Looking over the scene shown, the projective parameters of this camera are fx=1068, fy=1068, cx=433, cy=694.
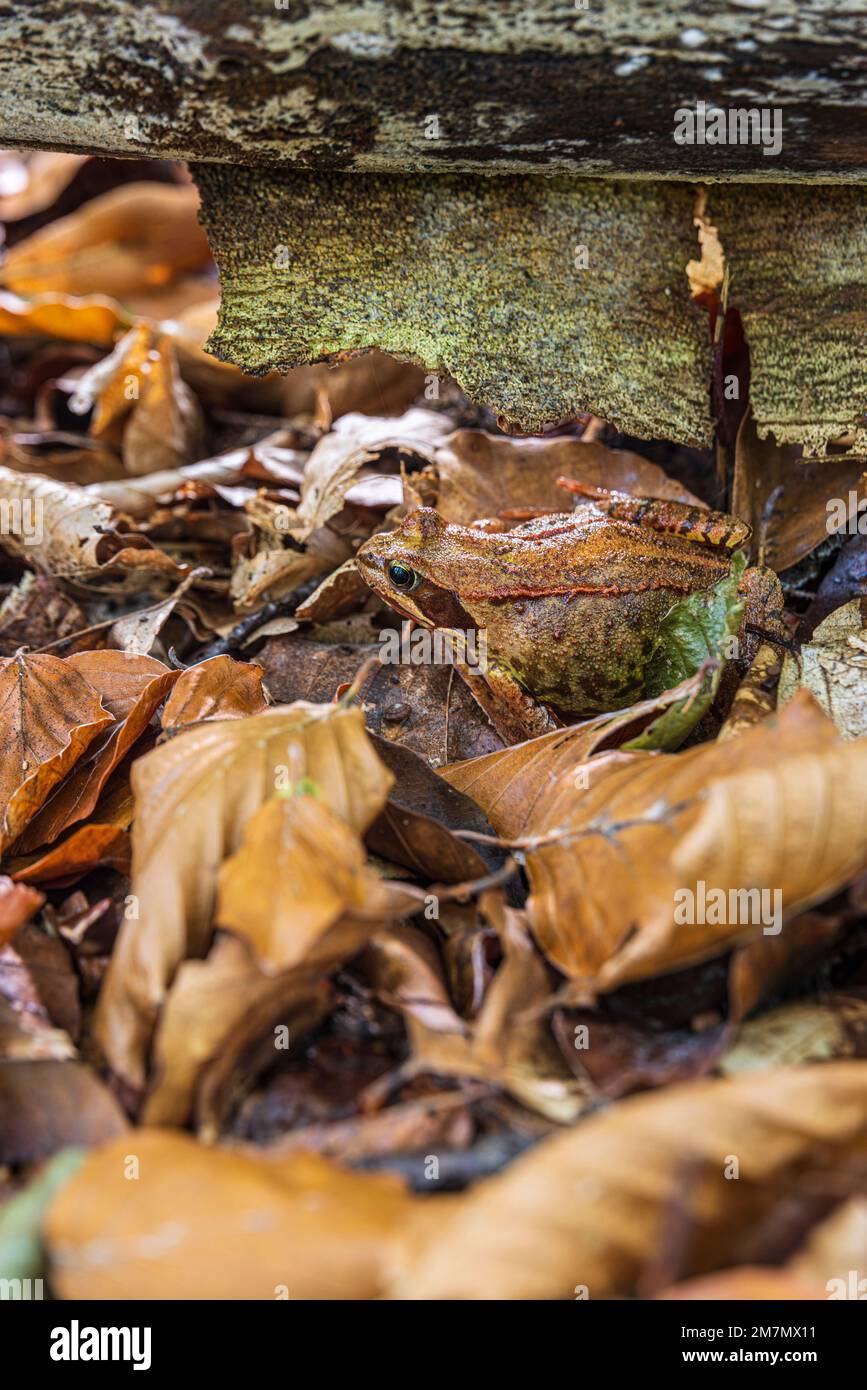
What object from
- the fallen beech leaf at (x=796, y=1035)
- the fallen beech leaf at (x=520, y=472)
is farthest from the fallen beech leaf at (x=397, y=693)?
the fallen beech leaf at (x=796, y=1035)

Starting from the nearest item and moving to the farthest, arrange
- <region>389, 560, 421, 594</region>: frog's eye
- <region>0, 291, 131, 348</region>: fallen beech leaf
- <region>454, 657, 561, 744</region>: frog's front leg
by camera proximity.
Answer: <region>454, 657, 561, 744</region>: frog's front leg
<region>389, 560, 421, 594</region>: frog's eye
<region>0, 291, 131, 348</region>: fallen beech leaf

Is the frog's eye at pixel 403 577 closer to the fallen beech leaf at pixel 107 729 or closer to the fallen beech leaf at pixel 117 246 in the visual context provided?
the fallen beech leaf at pixel 107 729

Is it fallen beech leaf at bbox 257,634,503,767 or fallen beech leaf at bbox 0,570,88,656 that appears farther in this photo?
fallen beech leaf at bbox 0,570,88,656

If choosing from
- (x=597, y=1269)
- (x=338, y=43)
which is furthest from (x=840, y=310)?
(x=597, y=1269)

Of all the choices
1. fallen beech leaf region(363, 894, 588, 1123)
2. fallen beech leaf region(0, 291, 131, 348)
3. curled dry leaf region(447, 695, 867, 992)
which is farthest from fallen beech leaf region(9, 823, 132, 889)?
fallen beech leaf region(0, 291, 131, 348)

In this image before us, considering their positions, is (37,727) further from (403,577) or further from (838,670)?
(838,670)

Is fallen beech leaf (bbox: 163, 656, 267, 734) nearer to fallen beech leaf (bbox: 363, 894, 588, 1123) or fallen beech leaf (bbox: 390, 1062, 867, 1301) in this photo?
fallen beech leaf (bbox: 363, 894, 588, 1123)

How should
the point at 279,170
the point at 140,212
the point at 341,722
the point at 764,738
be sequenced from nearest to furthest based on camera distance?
1. the point at 764,738
2. the point at 341,722
3. the point at 279,170
4. the point at 140,212

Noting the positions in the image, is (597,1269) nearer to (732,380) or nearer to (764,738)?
(764,738)
